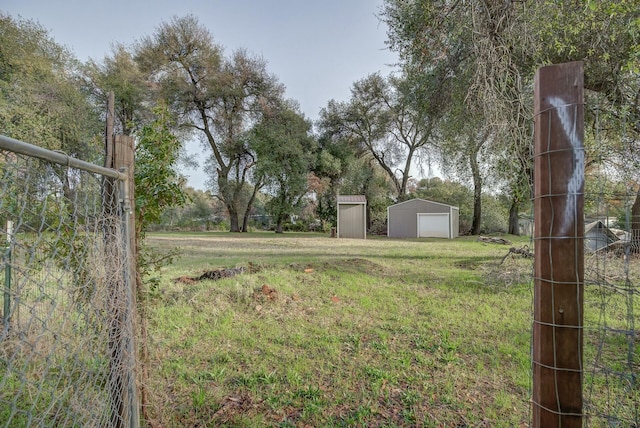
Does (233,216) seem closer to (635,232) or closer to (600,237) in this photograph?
(635,232)

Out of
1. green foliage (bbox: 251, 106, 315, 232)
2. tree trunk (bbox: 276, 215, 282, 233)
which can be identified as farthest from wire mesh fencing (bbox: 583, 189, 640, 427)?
tree trunk (bbox: 276, 215, 282, 233)

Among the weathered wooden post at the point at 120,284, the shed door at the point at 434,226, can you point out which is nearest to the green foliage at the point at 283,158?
the shed door at the point at 434,226

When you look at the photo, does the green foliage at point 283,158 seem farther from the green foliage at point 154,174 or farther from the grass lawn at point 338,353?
the green foliage at point 154,174

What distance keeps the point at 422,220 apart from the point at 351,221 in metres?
4.72

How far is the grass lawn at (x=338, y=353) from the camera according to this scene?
6.51 ft

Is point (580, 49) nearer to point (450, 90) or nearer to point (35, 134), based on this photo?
point (450, 90)

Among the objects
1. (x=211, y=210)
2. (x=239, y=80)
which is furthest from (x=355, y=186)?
(x=211, y=210)

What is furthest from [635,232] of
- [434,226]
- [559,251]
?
[434,226]

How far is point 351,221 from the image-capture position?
54.1 ft

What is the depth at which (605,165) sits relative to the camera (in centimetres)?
399

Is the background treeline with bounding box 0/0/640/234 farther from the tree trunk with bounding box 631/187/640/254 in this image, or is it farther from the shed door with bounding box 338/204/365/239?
the shed door with bounding box 338/204/365/239

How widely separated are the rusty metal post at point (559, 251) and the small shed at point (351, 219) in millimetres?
15105

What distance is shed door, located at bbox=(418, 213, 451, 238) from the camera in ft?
58.9

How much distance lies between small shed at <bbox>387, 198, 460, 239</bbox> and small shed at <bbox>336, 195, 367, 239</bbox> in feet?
11.0
